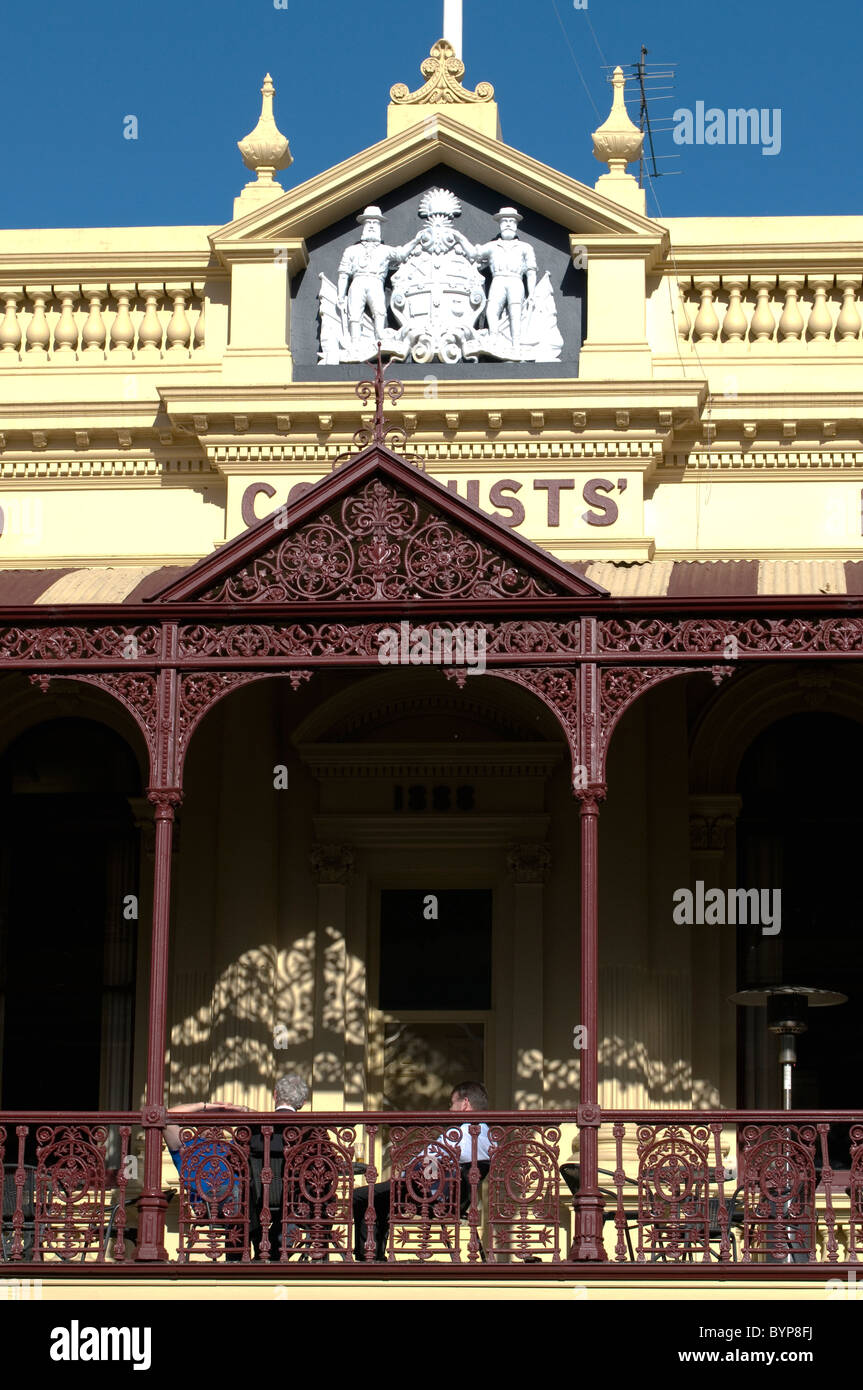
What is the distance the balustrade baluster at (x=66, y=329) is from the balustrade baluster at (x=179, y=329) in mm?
681

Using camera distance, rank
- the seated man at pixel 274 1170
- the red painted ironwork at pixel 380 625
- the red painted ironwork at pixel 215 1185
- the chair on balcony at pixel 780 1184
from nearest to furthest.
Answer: the chair on balcony at pixel 780 1184 < the red painted ironwork at pixel 215 1185 < the seated man at pixel 274 1170 < the red painted ironwork at pixel 380 625

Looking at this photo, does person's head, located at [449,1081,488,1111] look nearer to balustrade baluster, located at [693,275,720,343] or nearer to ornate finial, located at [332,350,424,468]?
ornate finial, located at [332,350,424,468]

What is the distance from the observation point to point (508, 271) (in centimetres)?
1720

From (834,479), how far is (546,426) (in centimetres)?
202

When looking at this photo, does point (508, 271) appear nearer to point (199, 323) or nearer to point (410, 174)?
point (410, 174)

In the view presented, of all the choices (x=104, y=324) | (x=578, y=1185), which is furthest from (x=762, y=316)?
(x=578, y=1185)

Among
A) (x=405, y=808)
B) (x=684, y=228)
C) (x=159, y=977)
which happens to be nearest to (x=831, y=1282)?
(x=159, y=977)

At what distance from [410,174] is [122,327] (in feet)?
7.67

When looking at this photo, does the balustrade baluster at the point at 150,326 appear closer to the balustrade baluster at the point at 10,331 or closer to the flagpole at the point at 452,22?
the balustrade baluster at the point at 10,331

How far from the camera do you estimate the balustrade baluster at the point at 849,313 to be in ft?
57.0

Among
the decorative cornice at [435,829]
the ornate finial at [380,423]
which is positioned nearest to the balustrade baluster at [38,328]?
the ornate finial at [380,423]

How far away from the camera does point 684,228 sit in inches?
689

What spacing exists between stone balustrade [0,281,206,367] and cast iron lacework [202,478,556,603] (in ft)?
12.9

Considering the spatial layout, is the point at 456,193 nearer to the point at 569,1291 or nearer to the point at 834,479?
the point at 834,479
